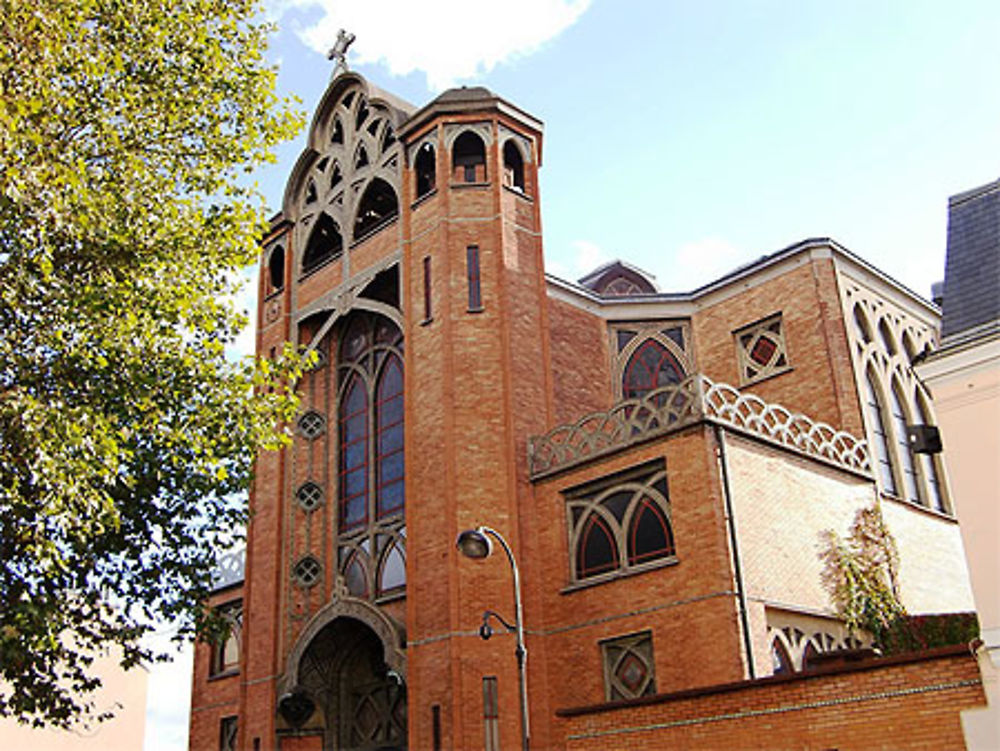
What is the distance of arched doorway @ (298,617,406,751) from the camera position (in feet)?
74.8

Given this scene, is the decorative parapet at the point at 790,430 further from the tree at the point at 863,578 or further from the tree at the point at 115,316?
the tree at the point at 115,316

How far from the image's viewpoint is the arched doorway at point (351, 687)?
2280 cm

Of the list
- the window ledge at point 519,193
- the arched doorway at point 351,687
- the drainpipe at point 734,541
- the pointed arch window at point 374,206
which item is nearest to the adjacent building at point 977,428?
the drainpipe at point 734,541

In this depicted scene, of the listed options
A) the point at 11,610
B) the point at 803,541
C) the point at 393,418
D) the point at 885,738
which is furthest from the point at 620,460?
the point at 11,610

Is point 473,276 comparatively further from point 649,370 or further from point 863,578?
point 863,578

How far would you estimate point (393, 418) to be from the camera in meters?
24.3

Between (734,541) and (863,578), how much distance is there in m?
3.42

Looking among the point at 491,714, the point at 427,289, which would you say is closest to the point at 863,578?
the point at 491,714

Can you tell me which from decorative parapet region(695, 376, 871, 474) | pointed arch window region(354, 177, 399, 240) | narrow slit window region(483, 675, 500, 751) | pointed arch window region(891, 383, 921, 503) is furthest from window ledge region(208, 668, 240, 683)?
pointed arch window region(891, 383, 921, 503)

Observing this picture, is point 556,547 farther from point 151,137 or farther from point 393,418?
point 151,137

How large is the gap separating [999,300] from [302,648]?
16431 millimetres

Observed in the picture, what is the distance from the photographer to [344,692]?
935 inches

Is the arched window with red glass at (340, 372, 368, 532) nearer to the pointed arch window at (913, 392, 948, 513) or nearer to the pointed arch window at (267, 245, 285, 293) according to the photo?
the pointed arch window at (267, 245, 285, 293)

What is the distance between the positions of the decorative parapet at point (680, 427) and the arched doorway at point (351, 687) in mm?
5921
